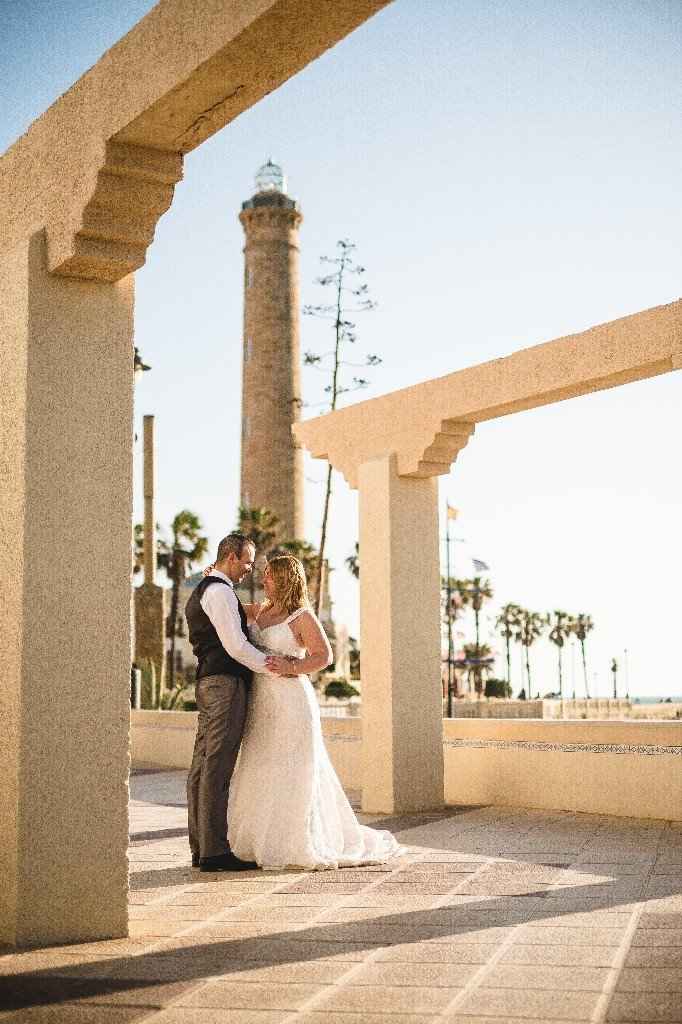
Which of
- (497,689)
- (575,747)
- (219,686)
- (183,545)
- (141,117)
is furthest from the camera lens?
(497,689)

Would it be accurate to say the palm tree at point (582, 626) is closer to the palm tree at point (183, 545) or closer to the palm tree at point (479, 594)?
the palm tree at point (479, 594)

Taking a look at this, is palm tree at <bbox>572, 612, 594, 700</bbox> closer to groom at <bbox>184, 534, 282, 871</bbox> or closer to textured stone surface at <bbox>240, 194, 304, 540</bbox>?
textured stone surface at <bbox>240, 194, 304, 540</bbox>

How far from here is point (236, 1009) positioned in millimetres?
3600

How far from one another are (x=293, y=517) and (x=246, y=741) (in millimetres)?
37664

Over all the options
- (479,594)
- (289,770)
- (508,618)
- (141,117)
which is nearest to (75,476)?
(141,117)

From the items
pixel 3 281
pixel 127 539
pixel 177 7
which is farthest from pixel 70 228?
pixel 127 539

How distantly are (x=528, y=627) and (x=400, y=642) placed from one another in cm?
9132

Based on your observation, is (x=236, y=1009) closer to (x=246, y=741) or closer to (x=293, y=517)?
(x=246, y=741)

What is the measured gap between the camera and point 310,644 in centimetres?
685

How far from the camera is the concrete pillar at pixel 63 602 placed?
458 centimetres

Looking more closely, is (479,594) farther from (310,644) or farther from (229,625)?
(229,625)

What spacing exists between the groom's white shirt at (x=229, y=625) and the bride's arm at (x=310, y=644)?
0.23 m

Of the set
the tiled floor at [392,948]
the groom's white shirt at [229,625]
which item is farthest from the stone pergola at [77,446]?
the groom's white shirt at [229,625]

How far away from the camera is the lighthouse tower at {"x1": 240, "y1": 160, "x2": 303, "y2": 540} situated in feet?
144
